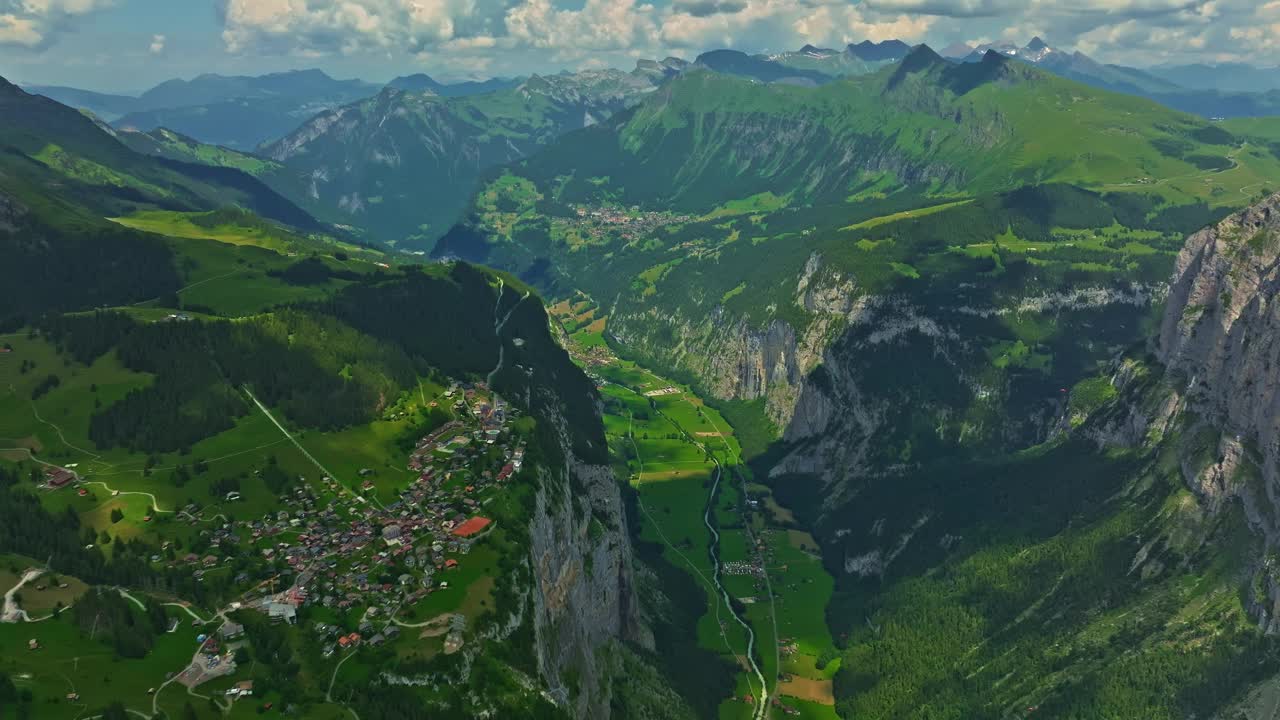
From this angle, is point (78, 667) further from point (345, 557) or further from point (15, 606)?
point (345, 557)

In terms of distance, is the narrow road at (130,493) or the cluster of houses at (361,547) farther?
the narrow road at (130,493)

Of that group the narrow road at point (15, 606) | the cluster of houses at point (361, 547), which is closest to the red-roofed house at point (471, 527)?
the cluster of houses at point (361, 547)

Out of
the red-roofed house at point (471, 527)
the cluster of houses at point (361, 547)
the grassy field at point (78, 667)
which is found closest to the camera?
the grassy field at point (78, 667)

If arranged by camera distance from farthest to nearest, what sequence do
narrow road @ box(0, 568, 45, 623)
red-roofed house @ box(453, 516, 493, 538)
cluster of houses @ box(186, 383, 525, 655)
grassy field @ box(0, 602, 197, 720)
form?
red-roofed house @ box(453, 516, 493, 538) → cluster of houses @ box(186, 383, 525, 655) → narrow road @ box(0, 568, 45, 623) → grassy field @ box(0, 602, 197, 720)

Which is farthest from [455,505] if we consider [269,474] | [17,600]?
[17,600]

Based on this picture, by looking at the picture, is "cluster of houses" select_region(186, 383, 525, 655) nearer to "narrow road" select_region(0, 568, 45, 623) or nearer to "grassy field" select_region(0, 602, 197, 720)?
"grassy field" select_region(0, 602, 197, 720)

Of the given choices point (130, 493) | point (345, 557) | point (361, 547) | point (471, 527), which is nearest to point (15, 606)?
point (130, 493)

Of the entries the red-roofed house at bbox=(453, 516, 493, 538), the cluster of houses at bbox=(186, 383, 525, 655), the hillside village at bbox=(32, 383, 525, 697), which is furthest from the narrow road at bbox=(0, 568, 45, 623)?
the red-roofed house at bbox=(453, 516, 493, 538)

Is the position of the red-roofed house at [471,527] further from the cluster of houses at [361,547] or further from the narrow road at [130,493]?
the narrow road at [130,493]
